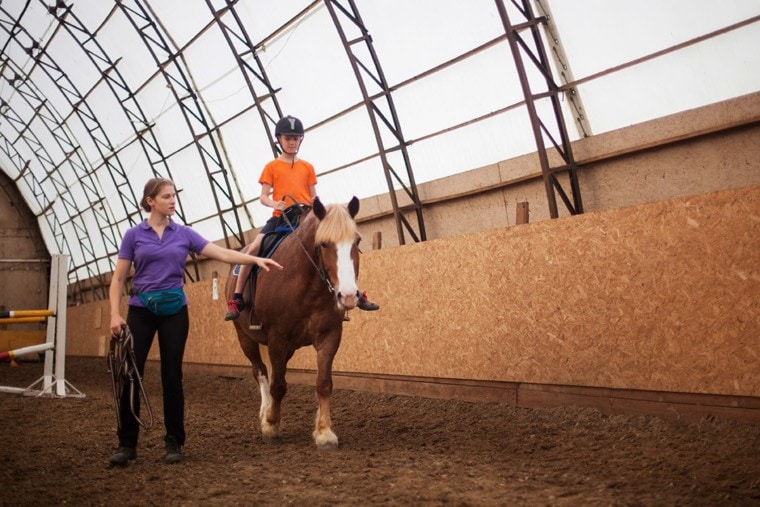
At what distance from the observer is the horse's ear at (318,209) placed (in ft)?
16.0

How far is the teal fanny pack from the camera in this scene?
4.52 meters

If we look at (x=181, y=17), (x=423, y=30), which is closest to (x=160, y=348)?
(x=423, y=30)

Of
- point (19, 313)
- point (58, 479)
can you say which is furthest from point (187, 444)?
point (19, 313)

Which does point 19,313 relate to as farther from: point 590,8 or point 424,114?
point 590,8

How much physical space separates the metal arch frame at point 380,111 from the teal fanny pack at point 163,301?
5984mm

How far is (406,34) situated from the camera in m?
9.69

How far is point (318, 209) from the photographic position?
4926mm

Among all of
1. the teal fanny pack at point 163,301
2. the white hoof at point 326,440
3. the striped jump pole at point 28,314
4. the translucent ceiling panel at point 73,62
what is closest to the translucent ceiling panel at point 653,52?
the white hoof at point 326,440

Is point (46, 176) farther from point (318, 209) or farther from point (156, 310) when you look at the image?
point (318, 209)

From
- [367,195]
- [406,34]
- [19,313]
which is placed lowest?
[19,313]

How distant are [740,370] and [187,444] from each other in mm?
4353

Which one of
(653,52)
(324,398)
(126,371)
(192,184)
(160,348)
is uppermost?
(192,184)

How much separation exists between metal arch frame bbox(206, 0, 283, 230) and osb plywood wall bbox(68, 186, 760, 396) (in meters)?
5.33

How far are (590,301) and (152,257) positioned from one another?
3637mm
